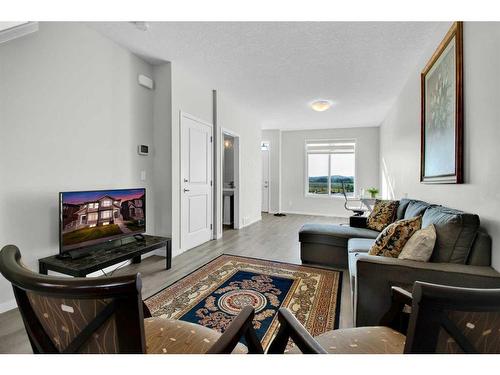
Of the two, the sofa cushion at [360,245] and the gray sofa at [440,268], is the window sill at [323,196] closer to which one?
the sofa cushion at [360,245]

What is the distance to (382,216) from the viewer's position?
319 centimetres

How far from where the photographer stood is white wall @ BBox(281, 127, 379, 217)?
720 centimetres

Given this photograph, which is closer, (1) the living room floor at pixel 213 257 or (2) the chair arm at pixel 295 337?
(2) the chair arm at pixel 295 337

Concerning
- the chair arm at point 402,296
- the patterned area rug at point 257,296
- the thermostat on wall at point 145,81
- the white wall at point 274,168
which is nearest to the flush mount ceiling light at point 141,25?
the thermostat on wall at point 145,81

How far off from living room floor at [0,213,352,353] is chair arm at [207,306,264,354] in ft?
3.82

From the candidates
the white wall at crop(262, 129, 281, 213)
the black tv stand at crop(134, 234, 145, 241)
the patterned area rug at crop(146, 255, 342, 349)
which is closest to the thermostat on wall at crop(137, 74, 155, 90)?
the black tv stand at crop(134, 234, 145, 241)

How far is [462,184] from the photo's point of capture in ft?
6.50

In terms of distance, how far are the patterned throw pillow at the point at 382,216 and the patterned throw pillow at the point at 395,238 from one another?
46.9 inches

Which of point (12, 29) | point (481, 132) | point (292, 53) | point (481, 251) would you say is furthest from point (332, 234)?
point (12, 29)

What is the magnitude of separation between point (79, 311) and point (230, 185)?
508 cm

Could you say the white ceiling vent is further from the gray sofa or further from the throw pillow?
the throw pillow

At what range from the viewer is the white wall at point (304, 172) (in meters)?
7.20

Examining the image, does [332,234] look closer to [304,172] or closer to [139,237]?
[139,237]

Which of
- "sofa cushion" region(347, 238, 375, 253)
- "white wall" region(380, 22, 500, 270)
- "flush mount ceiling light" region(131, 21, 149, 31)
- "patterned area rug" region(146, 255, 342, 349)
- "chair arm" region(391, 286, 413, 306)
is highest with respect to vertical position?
"flush mount ceiling light" region(131, 21, 149, 31)
